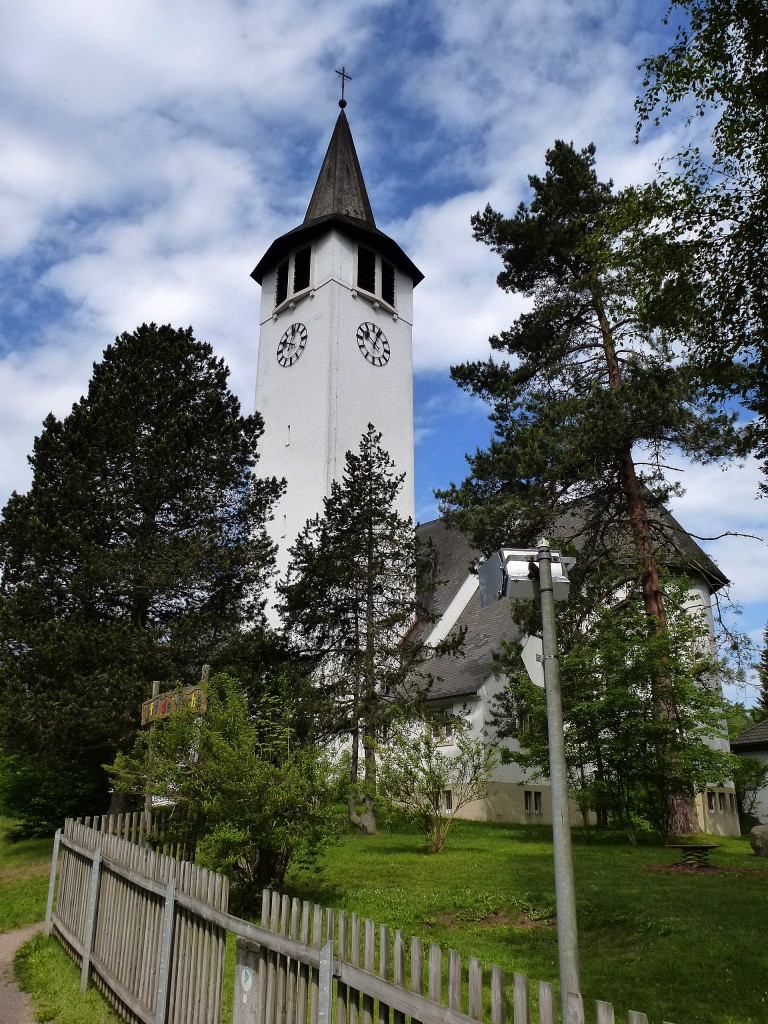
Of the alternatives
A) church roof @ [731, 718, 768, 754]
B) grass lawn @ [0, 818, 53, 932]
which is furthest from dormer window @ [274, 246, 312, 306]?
church roof @ [731, 718, 768, 754]

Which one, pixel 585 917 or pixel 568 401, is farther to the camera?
pixel 568 401

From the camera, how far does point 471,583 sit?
109ft

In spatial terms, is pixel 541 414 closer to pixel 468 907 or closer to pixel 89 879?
pixel 468 907

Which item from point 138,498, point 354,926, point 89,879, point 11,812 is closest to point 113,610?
point 138,498

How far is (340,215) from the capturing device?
3859cm

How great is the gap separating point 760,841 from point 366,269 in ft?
103

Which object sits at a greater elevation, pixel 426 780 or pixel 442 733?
pixel 442 733

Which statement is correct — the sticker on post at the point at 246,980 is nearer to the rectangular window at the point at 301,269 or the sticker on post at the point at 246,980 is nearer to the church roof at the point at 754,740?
the church roof at the point at 754,740

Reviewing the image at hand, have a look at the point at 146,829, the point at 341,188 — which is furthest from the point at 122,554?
the point at 341,188

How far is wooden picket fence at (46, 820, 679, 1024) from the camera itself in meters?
3.83

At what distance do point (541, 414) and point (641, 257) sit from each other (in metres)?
10.7

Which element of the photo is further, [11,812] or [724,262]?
[11,812]

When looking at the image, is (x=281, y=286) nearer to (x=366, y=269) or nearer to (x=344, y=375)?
(x=366, y=269)

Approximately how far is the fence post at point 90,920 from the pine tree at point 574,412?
1246 centimetres
